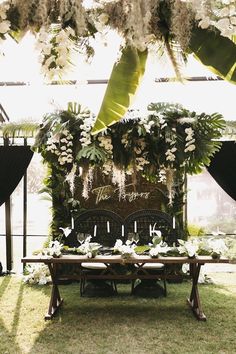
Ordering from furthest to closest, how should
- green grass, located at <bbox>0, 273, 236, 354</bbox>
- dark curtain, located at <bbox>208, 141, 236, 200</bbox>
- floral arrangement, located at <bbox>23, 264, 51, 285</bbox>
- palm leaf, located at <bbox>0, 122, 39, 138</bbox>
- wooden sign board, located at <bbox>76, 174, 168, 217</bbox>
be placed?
wooden sign board, located at <bbox>76, 174, 168, 217</bbox>, dark curtain, located at <bbox>208, 141, 236, 200</bbox>, floral arrangement, located at <bbox>23, 264, 51, 285</bbox>, palm leaf, located at <bbox>0, 122, 39, 138</bbox>, green grass, located at <bbox>0, 273, 236, 354</bbox>

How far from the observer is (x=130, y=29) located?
3.59 ft

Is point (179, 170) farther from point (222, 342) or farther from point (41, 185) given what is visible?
point (41, 185)

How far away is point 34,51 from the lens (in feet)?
3.77

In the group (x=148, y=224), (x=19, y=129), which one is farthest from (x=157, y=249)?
(x=19, y=129)

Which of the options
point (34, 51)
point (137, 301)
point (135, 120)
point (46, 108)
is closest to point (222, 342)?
point (137, 301)

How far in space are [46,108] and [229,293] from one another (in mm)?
3403

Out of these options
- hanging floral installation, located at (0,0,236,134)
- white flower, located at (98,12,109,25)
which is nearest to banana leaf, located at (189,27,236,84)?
hanging floral installation, located at (0,0,236,134)

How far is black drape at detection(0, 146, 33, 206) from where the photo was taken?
21.9 ft

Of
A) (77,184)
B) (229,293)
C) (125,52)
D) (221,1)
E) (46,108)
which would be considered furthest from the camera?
(77,184)

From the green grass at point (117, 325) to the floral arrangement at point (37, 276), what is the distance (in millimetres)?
461

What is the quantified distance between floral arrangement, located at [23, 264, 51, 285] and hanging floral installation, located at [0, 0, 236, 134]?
5.23m

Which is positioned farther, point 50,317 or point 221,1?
point 50,317

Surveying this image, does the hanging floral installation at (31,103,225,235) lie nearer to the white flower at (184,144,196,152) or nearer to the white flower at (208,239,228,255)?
the white flower at (184,144,196,152)

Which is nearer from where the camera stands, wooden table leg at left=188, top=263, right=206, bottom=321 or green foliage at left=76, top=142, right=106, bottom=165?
green foliage at left=76, top=142, right=106, bottom=165
